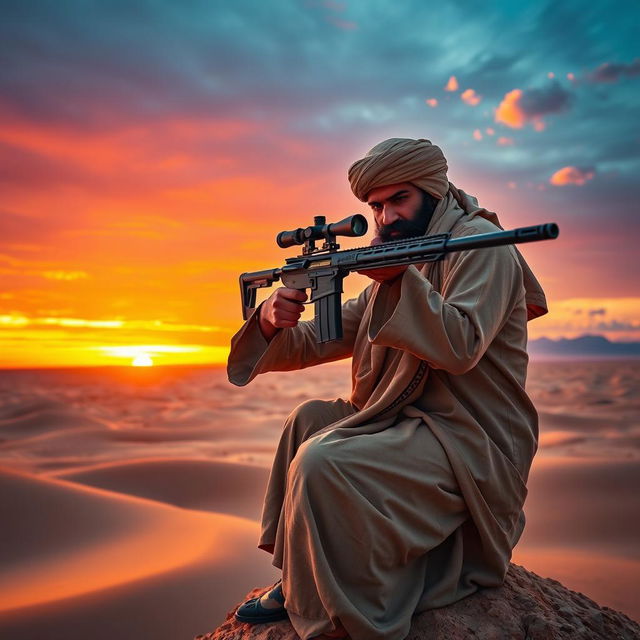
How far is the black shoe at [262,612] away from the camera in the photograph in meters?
3.53

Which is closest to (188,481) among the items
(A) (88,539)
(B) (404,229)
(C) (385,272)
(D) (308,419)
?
(A) (88,539)

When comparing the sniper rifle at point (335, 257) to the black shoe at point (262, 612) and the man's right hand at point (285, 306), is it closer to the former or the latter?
the man's right hand at point (285, 306)

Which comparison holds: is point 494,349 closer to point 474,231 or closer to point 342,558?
point 474,231

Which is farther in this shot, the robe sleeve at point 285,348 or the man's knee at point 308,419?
the robe sleeve at point 285,348

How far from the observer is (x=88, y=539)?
732 centimetres

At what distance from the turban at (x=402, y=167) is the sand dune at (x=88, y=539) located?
13.1 ft

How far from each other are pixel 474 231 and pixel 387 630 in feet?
6.31

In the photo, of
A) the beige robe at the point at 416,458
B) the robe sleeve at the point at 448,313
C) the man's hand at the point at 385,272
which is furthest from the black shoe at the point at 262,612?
the man's hand at the point at 385,272

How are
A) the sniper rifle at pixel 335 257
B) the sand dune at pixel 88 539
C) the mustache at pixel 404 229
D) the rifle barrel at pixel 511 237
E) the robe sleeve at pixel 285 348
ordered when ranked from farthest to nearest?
1. the sand dune at pixel 88 539
2. the robe sleeve at pixel 285 348
3. the mustache at pixel 404 229
4. the sniper rifle at pixel 335 257
5. the rifle barrel at pixel 511 237

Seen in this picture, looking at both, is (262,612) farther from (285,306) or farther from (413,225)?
(413,225)

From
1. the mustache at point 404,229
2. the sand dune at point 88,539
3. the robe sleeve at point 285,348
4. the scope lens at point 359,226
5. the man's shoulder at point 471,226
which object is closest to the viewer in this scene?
the scope lens at point 359,226

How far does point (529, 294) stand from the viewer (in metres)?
3.80

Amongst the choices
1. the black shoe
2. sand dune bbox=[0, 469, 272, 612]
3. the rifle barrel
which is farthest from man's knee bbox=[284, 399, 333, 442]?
sand dune bbox=[0, 469, 272, 612]

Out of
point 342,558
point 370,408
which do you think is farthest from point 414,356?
point 342,558
